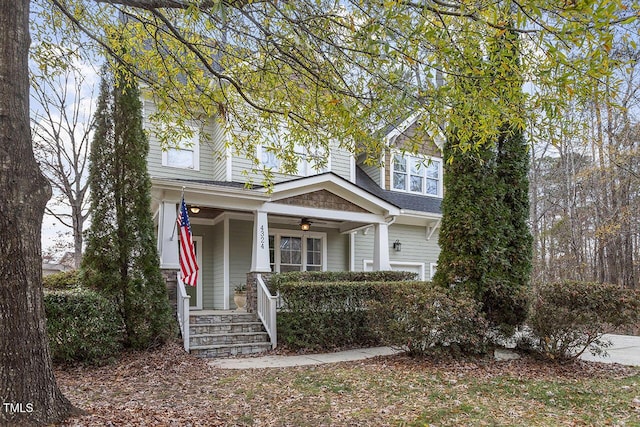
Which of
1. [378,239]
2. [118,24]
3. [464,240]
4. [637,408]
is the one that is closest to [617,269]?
[378,239]

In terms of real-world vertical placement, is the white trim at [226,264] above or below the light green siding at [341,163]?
below

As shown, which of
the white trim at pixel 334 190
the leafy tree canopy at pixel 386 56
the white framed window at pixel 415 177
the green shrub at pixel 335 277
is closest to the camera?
the leafy tree canopy at pixel 386 56

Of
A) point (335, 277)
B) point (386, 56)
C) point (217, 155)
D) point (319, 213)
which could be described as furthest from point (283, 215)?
point (386, 56)

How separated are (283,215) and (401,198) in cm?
457

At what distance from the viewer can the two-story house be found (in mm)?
9359

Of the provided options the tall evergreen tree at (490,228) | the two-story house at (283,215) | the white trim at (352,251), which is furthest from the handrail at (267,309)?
the white trim at (352,251)

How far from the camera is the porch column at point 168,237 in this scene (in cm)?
870

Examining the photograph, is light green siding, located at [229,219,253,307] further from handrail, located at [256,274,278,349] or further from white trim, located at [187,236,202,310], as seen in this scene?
handrail, located at [256,274,278,349]

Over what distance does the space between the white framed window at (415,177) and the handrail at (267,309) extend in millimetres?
6322

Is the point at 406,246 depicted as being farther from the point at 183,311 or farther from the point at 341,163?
the point at 183,311

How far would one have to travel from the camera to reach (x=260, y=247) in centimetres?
950

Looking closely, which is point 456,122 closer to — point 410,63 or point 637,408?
point 410,63

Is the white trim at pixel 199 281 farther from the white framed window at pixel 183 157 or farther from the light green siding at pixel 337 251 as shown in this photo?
the light green siding at pixel 337 251

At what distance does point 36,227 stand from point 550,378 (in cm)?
603
